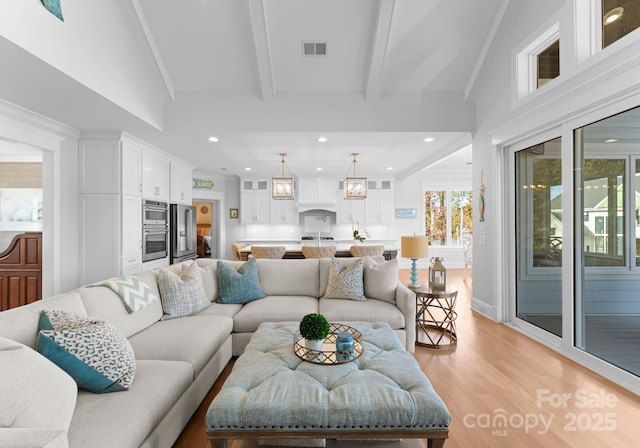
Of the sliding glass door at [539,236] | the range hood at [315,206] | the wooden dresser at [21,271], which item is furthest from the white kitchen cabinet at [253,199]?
the sliding glass door at [539,236]

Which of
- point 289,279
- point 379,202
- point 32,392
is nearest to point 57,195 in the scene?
point 289,279

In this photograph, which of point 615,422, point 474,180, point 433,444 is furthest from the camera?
point 474,180

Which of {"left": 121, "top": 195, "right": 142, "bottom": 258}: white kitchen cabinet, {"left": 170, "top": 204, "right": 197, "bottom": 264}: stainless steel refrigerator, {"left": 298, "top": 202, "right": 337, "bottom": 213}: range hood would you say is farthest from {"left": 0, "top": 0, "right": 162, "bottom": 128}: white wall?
{"left": 298, "top": 202, "right": 337, "bottom": 213}: range hood

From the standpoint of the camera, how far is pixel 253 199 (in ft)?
28.2

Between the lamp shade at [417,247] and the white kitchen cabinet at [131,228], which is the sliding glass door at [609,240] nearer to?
the lamp shade at [417,247]

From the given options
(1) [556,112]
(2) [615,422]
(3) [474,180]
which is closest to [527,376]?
(2) [615,422]

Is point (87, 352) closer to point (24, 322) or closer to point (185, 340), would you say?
point (24, 322)

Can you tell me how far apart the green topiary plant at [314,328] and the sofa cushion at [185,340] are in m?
0.75

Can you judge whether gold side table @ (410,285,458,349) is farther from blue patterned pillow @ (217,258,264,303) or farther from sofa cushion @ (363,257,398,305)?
blue patterned pillow @ (217,258,264,303)

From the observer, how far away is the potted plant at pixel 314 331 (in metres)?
2.04

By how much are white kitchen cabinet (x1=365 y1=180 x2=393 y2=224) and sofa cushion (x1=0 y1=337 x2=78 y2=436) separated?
25.6 feet

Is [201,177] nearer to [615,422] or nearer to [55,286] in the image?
[55,286]

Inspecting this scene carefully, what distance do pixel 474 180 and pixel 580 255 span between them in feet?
6.33

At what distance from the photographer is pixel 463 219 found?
9.02 meters
